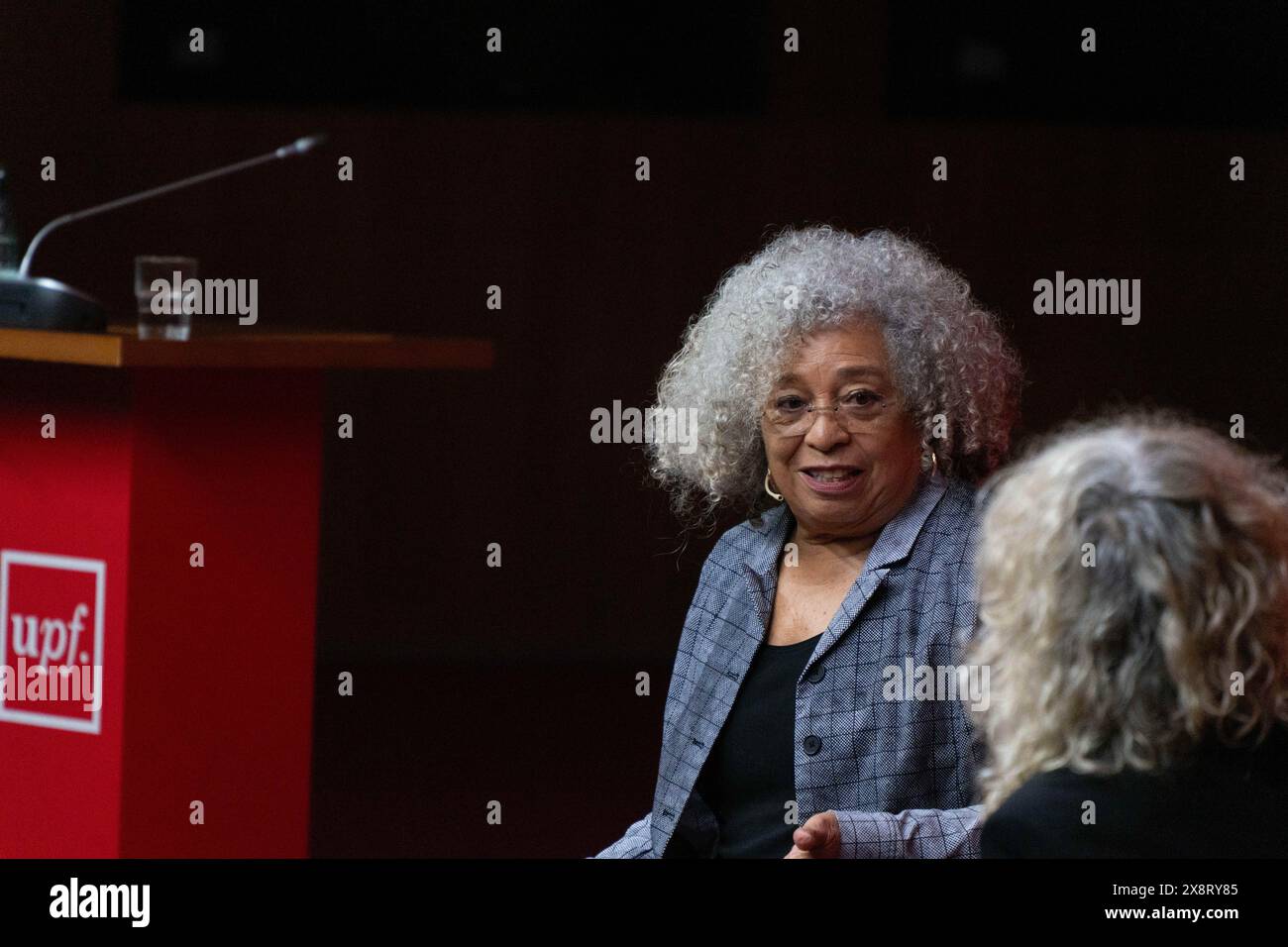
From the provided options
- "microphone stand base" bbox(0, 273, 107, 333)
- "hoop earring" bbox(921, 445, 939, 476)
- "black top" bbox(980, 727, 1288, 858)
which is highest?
"microphone stand base" bbox(0, 273, 107, 333)

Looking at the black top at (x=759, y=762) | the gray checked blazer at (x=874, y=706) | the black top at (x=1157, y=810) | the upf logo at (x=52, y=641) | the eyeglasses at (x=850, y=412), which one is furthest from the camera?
the upf logo at (x=52, y=641)

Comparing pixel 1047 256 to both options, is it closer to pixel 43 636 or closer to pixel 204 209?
pixel 204 209

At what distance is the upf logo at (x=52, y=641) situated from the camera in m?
2.85

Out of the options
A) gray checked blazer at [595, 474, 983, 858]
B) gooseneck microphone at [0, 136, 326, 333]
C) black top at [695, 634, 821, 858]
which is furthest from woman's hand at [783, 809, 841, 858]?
gooseneck microphone at [0, 136, 326, 333]

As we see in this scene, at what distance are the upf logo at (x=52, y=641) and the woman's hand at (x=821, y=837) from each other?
1281 millimetres

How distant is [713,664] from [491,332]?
12.0 ft

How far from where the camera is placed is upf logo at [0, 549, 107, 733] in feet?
9.36

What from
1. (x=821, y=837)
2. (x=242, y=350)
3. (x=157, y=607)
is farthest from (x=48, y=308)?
(x=821, y=837)

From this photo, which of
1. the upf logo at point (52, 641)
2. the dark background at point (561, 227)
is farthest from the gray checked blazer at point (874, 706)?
the dark background at point (561, 227)

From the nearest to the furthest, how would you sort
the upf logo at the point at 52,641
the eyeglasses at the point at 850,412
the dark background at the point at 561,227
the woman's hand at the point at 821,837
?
1. the woman's hand at the point at 821,837
2. the eyeglasses at the point at 850,412
3. the upf logo at the point at 52,641
4. the dark background at the point at 561,227

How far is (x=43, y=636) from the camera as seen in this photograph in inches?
114

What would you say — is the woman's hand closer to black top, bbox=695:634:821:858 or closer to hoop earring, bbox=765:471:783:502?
black top, bbox=695:634:821:858

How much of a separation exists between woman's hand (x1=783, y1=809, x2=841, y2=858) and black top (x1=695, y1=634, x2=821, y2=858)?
21cm

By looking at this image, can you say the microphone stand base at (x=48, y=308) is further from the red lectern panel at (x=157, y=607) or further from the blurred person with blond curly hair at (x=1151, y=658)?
the blurred person with blond curly hair at (x=1151, y=658)
